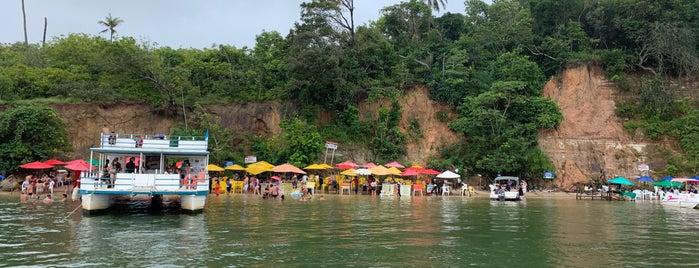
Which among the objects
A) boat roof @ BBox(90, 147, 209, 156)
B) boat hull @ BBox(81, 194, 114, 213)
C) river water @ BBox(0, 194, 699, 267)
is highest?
boat roof @ BBox(90, 147, 209, 156)

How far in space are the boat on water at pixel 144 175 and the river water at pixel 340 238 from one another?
850 mm

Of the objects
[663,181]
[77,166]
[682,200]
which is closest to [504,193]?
[682,200]

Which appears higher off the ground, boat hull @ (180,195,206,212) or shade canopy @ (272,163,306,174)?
shade canopy @ (272,163,306,174)

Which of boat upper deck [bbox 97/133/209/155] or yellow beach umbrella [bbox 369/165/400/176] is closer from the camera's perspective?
boat upper deck [bbox 97/133/209/155]

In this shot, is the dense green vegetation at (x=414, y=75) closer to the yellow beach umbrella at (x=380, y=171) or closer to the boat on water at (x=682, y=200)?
the yellow beach umbrella at (x=380, y=171)

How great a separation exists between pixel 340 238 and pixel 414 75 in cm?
3145

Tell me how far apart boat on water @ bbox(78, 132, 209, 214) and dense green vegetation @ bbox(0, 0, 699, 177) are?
14827mm

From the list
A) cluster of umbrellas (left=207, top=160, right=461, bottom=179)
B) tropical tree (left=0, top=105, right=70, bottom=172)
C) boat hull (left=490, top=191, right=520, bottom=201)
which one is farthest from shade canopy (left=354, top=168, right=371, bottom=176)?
tropical tree (left=0, top=105, right=70, bottom=172)

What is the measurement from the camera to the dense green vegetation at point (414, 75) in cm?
3903

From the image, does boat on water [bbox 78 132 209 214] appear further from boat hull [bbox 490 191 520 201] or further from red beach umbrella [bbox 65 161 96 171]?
boat hull [bbox 490 191 520 201]

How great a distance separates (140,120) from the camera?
137 ft

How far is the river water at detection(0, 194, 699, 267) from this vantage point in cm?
1148

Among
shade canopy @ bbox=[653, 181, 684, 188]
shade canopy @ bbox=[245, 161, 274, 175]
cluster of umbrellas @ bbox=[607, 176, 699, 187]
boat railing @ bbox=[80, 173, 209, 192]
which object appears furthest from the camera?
shade canopy @ bbox=[653, 181, 684, 188]

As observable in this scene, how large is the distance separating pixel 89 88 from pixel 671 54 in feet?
153
